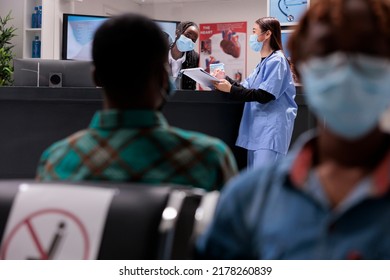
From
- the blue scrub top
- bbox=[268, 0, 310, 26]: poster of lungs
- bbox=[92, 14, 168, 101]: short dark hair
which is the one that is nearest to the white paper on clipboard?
the blue scrub top

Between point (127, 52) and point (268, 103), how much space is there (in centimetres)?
207

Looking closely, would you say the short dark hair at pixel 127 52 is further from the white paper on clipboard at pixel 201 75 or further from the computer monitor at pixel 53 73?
the computer monitor at pixel 53 73

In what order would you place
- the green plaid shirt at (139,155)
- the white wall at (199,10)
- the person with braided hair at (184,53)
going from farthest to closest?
the white wall at (199,10) → the person with braided hair at (184,53) → the green plaid shirt at (139,155)

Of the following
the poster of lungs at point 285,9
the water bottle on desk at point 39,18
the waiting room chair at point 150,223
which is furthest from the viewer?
the water bottle on desk at point 39,18

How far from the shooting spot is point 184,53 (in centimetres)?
369

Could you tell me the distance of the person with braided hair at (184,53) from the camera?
3.50 meters

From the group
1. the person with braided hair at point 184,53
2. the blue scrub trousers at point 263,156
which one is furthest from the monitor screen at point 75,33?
the blue scrub trousers at point 263,156

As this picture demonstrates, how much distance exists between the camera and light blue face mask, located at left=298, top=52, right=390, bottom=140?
Result: 53 cm

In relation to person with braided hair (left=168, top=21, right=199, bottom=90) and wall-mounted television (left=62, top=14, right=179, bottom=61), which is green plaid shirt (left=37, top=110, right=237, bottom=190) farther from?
wall-mounted television (left=62, top=14, right=179, bottom=61)

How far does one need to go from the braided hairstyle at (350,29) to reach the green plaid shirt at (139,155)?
304 millimetres

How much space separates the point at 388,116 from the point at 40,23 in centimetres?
496

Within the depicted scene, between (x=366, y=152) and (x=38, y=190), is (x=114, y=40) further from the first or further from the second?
(x=366, y=152)

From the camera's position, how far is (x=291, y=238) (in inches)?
21.6

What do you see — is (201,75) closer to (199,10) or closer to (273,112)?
(273,112)
